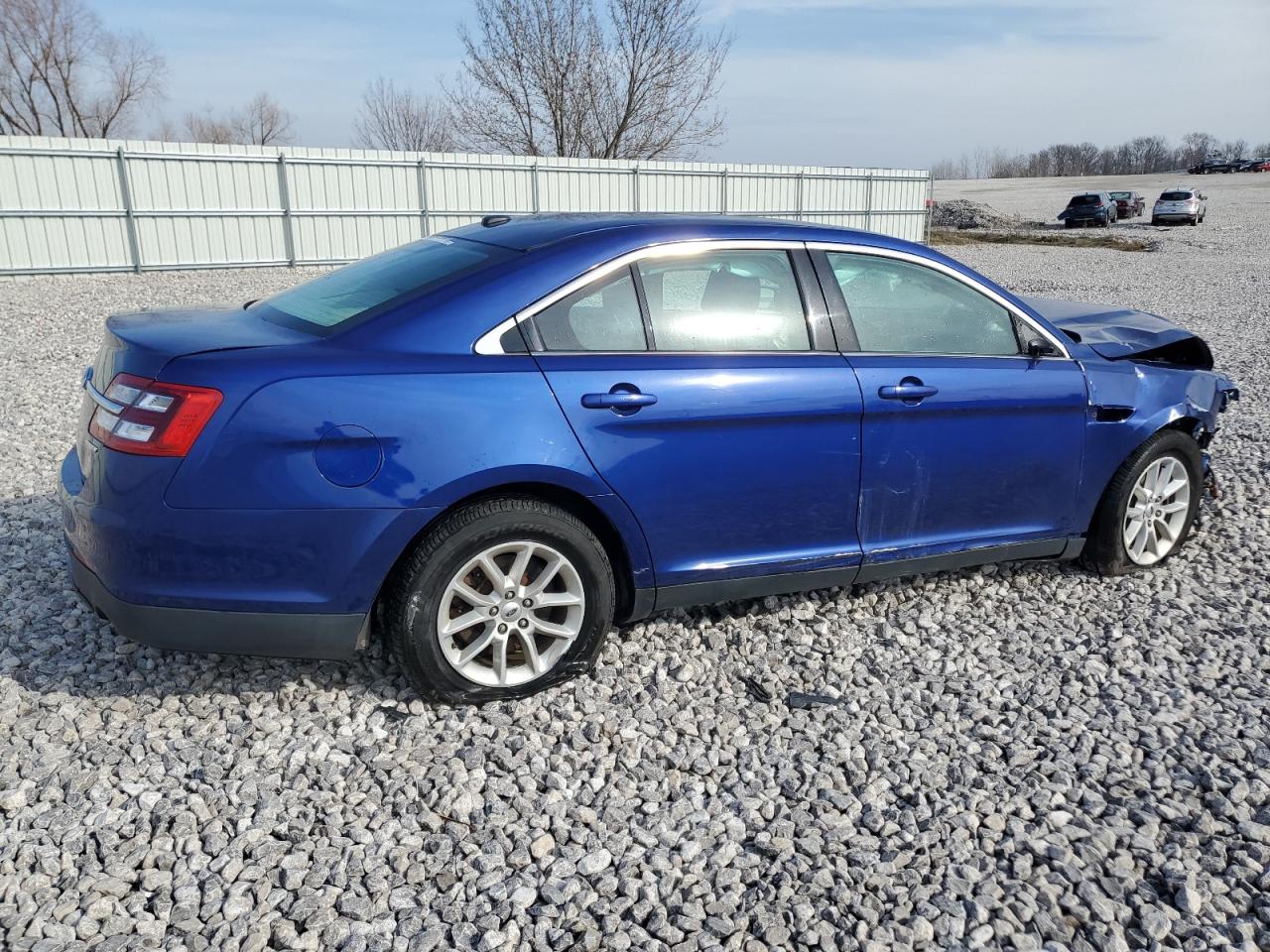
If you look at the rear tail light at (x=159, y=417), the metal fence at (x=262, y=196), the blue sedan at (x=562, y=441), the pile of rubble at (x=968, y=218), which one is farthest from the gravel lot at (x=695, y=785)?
the pile of rubble at (x=968, y=218)

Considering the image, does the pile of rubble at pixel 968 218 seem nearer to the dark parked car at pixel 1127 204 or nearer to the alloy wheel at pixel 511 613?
the dark parked car at pixel 1127 204

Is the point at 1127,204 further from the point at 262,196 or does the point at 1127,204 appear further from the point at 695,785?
the point at 695,785

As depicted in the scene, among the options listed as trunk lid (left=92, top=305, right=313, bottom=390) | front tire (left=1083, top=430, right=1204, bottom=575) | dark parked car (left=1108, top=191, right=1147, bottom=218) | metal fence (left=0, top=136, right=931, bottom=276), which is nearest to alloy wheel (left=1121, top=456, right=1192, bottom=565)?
front tire (left=1083, top=430, right=1204, bottom=575)

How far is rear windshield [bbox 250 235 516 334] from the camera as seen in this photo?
337 centimetres

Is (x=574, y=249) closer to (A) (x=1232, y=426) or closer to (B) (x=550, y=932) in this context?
(B) (x=550, y=932)

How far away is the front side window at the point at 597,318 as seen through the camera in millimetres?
3312

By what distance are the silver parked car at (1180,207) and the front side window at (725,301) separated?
41266 millimetres

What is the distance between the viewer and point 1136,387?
4375 millimetres

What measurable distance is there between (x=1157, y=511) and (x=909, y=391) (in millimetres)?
1747

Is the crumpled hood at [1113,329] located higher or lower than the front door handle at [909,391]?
higher

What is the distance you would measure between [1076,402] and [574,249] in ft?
7.34

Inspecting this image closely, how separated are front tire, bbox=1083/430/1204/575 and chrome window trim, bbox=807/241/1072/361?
2.23ft

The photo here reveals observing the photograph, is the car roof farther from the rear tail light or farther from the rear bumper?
the rear bumper

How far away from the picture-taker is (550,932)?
240 cm
